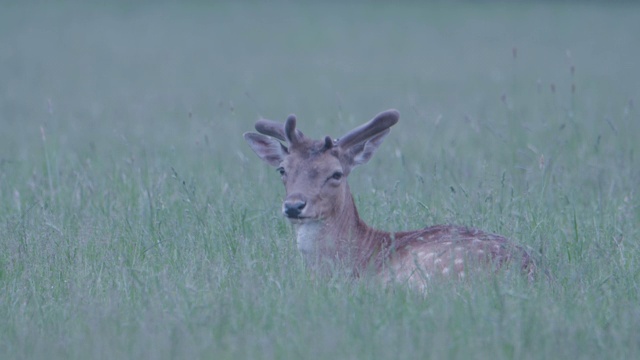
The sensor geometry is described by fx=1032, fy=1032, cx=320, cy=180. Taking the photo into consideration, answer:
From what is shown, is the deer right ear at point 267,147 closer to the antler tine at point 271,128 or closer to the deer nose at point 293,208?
the antler tine at point 271,128

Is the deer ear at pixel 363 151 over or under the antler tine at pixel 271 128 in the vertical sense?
under

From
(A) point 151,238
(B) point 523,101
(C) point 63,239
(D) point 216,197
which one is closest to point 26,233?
(C) point 63,239

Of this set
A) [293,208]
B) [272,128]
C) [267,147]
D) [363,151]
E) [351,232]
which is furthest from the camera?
[267,147]

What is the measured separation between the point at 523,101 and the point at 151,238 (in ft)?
42.2

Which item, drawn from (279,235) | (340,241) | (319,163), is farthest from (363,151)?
(279,235)

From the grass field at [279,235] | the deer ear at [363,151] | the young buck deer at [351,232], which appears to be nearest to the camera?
the grass field at [279,235]

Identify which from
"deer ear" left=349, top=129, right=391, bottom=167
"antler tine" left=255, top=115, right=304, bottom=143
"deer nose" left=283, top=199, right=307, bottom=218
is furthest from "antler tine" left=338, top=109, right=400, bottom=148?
"deer nose" left=283, top=199, right=307, bottom=218

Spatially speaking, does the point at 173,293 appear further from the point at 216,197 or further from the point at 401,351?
the point at 216,197

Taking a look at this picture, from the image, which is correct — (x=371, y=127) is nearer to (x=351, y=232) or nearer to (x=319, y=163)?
(x=319, y=163)

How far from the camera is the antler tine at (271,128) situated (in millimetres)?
7719

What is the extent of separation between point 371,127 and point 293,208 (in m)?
1.01

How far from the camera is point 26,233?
760 cm

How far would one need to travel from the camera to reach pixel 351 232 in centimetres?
742

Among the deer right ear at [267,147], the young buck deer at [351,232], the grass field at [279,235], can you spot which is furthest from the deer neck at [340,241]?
the deer right ear at [267,147]
